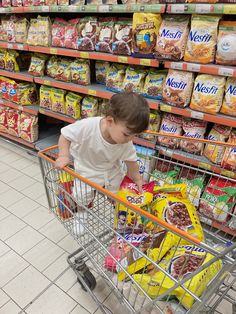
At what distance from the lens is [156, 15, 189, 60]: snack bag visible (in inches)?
66.8

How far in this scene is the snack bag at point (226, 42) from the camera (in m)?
1.54

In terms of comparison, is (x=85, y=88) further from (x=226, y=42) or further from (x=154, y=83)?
(x=226, y=42)

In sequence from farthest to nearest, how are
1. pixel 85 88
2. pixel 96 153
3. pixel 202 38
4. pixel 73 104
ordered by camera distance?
pixel 73 104 → pixel 85 88 → pixel 202 38 → pixel 96 153

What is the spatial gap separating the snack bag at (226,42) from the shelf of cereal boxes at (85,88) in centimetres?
54

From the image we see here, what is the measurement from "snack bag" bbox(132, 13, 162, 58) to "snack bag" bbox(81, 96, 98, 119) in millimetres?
710

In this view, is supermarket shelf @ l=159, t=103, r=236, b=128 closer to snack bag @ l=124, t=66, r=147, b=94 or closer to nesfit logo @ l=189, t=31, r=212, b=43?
snack bag @ l=124, t=66, r=147, b=94

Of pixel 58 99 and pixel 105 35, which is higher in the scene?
pixel 105 35

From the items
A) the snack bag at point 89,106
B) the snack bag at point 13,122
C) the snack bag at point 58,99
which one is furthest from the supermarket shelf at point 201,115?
the snack bag at point 13,122

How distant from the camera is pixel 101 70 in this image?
7.88 feet

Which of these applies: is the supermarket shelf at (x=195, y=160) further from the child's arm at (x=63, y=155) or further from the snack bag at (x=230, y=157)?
the child's arm at (x=63, y=155)

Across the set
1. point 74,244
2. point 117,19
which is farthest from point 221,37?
point 74,244

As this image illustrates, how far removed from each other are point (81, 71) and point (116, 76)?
0.40 m

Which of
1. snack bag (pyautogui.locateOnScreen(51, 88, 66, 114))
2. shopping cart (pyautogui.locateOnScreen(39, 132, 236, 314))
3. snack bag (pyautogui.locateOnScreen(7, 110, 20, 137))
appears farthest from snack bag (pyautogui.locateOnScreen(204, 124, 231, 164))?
snack bag (pyautogui.locateOnScreen(7, 110, 20, 137))

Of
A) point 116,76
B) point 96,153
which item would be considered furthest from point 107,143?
point 116,76
